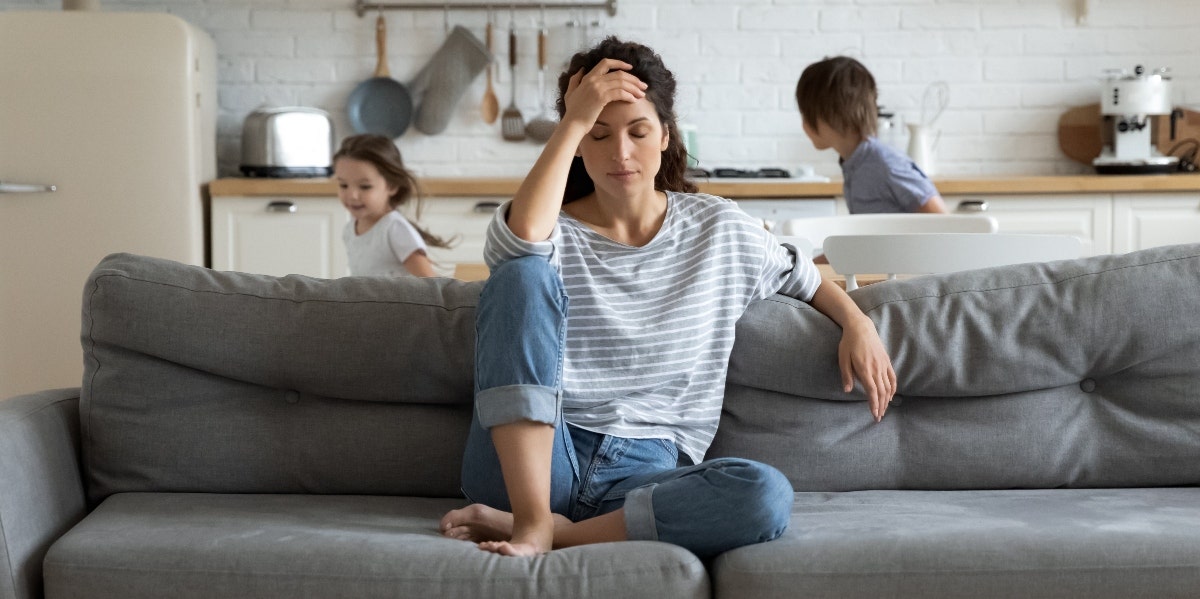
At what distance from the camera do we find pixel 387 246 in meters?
3.36

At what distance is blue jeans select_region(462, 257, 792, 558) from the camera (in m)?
1.60

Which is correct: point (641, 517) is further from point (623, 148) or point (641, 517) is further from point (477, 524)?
point (623, 148)

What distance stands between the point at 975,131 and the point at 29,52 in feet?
11.0

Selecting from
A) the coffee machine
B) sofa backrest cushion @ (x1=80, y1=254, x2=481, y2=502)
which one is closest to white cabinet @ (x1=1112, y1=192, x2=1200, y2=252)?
the coffee machine

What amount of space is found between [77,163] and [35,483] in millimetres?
2648

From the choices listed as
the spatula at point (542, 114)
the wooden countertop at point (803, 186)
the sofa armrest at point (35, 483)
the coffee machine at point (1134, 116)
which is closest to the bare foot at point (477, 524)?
the sofa armrest at point (35, 483)

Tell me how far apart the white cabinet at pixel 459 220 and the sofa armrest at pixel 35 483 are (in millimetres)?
2259

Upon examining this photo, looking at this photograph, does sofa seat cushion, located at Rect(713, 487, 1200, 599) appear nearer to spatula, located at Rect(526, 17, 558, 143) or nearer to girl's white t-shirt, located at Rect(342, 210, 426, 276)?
girl's white t-shirt, located at Rect(342, 210, 426, 276)

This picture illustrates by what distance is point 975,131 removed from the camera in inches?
187

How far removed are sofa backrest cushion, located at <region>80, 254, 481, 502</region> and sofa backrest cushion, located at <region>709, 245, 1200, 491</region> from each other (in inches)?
18.3

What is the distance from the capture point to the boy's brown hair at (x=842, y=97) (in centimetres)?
323

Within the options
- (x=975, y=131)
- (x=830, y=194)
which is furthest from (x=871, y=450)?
(x=975, y=131)

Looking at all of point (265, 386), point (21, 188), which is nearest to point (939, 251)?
point (265, 386)

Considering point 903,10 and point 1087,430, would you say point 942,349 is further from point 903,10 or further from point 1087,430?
point 903,10
